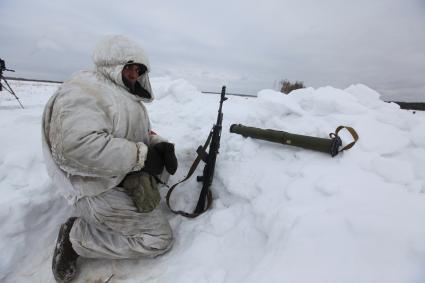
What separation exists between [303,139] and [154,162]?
63.3 inches

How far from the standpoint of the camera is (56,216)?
332cm

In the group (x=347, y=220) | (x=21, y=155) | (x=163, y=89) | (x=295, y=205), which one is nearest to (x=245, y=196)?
(x=295, y=205)

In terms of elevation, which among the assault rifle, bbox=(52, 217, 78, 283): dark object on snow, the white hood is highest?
the white hood

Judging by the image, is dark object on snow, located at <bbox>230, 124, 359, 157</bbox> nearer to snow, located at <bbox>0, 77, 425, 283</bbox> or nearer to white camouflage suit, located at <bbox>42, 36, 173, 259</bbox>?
snow, located at <bbox>0, 77, 425, 283</bbox>

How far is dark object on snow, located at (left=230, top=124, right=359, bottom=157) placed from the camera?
9.36 feet

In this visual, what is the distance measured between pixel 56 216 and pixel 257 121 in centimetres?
290

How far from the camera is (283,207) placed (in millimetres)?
2527

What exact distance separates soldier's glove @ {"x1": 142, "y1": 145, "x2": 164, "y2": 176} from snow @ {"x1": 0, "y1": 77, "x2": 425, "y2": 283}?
2.54ft

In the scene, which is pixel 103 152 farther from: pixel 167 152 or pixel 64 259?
pixel 64 259

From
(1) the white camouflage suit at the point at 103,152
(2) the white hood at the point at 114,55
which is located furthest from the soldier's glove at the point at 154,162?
(2) the white hood at the point at 114,55

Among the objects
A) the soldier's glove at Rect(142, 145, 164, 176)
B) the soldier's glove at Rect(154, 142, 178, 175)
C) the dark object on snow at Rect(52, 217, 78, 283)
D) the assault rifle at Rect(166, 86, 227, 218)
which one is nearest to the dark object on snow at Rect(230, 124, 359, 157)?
the assault rifle at Rect(166, 86, 227, 218)

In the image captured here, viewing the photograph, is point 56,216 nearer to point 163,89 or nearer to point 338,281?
point 338,281

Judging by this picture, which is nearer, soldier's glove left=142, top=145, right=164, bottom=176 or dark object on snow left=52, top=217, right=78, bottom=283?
dark object on snow left=52, top=217, right=78, bottom=283

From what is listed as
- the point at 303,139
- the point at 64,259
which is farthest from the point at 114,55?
the point at 303,139
